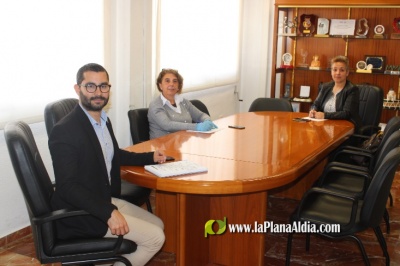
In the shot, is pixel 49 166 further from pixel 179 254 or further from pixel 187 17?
pixel 187 17

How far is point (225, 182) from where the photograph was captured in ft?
7.10

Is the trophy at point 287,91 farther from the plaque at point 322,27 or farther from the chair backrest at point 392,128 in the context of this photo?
the chair backrest at point 392,128

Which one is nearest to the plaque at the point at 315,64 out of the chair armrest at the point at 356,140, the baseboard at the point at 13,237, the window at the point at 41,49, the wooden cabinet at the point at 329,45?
the wooden cabinet at the point at 329,45

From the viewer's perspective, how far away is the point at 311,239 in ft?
11.0

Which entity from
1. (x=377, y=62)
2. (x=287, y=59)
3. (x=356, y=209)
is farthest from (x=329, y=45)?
(x=356, y=209)

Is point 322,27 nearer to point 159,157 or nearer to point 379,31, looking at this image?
point 379,31

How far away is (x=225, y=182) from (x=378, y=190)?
764mm

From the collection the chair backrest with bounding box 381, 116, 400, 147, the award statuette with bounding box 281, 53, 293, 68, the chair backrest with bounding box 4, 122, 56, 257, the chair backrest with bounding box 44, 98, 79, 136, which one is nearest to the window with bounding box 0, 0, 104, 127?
the chair backrest with bounding box 44, 98, 79, 136

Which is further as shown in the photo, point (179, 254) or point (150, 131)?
point (150, 131)

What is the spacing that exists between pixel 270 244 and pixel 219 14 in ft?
11.2

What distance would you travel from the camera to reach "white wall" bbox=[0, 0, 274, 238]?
3242 millimetres

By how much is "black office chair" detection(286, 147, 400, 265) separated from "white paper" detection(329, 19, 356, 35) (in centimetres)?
368

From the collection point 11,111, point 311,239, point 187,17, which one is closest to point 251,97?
point 187,17

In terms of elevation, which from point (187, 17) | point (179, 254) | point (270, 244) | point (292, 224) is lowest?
point (270, 244)
